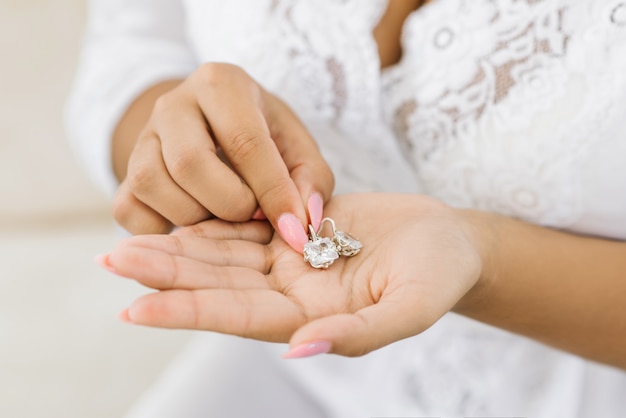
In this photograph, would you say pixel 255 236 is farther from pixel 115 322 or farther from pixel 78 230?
pixel 78 230

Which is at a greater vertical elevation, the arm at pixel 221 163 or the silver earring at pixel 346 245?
the arm at pixel 221 163

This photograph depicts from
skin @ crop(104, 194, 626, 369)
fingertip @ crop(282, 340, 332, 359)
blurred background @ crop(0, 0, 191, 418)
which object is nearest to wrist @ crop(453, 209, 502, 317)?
skin @ crop(104, 194, 626, 369)

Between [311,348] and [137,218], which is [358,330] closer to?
[311,348]

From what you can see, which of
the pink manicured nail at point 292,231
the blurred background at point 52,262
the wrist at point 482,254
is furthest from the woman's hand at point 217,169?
the blurred background at point 52,262

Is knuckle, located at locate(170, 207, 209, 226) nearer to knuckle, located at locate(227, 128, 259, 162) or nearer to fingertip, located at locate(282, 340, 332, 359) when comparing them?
knuckle, located at locate(227, 128, 259, 162)

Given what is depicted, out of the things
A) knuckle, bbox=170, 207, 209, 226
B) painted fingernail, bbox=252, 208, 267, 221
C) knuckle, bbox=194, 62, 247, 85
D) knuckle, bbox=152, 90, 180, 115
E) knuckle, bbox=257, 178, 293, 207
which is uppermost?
knuckle, bbox=194, 62, 247, 85

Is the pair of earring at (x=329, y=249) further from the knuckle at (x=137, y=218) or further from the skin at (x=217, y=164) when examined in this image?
the knuckle at (x=137, y=218)

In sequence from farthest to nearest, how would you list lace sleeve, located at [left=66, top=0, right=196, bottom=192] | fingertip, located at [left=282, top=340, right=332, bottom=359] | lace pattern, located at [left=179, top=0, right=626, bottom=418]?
lace sleeve, located at [left=66, top=0, right=196, bottom=192]
lace pattern, located at [left=179, top=0, right=626, bottom=418]
fingertip, located at [left=282, top=340, right=332, bottom=359]

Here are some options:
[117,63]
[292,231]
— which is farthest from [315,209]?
[117,63]
